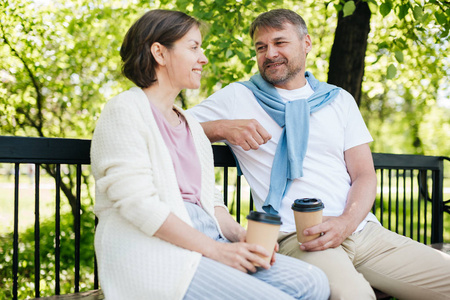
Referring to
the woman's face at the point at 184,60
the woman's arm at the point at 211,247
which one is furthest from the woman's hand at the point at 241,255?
the woman's face at the point at 184,60

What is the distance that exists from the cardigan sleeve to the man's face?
1.27m

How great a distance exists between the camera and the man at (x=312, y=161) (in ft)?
7.87

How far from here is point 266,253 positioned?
67.2 inches

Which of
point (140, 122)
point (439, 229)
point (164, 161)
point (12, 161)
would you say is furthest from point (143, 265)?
point (439, 229)

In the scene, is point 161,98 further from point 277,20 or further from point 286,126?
point 277,20

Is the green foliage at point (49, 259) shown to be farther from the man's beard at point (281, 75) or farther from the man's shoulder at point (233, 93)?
the man's beard at point (281, 75)

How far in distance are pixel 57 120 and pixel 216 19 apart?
2.90 metres

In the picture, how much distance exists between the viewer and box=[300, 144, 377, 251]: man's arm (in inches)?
88.0

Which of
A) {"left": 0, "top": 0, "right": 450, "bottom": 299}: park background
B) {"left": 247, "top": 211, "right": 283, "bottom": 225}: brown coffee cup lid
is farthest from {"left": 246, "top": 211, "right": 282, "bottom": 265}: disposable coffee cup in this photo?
{"left": 0, "top": 0, "right": 450, "bottom": 299}: park background

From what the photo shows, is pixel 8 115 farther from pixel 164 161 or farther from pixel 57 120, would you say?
pixel 164 161

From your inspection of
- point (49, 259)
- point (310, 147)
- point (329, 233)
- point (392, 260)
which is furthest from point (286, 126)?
point (49, 259)

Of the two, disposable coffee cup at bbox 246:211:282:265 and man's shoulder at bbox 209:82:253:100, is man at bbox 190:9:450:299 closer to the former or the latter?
man's shoulder at bbox 209:82:253:100

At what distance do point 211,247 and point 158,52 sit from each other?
893 mm

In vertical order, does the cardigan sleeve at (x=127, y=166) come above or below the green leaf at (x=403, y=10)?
below
